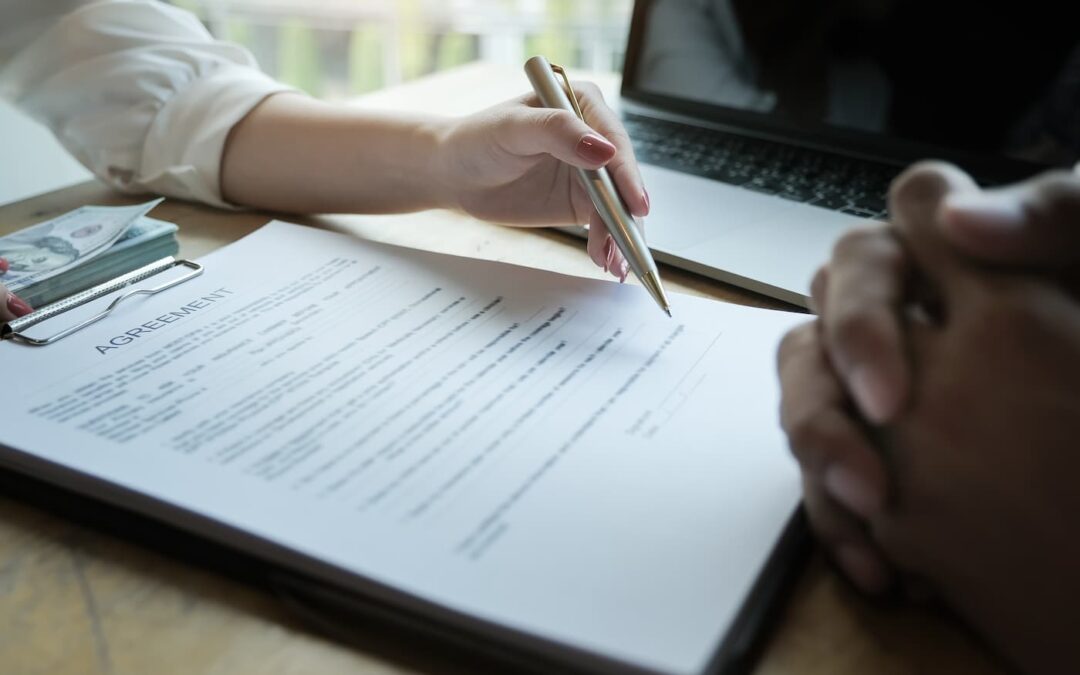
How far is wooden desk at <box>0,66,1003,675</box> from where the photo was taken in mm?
281

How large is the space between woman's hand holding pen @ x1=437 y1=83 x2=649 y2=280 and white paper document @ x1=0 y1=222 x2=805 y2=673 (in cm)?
7

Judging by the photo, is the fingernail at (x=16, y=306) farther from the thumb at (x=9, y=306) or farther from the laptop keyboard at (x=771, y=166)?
the laptop keyboard at (x=771, y=166)

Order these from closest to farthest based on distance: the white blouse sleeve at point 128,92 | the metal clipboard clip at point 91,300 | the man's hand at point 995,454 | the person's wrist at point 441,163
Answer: the man's hand at point 995,454 → the metal clipboard clip at point 91,300 → the person's wrist at point 441,163 → the white blouse sleeve at point 128,92

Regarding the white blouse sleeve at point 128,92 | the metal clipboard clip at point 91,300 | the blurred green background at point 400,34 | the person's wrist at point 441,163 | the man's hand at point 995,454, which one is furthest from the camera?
the blurred green background at point 400,34

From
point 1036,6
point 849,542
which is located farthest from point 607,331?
point 1036,6

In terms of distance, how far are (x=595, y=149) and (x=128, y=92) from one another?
1.57ft

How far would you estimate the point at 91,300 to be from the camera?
0.49m

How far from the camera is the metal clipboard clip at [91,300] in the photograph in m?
0.45

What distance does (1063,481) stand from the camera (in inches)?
8.9

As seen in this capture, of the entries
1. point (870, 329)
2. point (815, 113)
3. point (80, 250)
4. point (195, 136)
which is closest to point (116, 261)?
point (80, 250)

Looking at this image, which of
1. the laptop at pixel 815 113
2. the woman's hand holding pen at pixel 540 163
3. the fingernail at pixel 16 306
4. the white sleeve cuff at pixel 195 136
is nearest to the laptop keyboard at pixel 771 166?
the laptop at pixel 815 113

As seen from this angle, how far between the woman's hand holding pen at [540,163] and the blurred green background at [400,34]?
3.39 feet

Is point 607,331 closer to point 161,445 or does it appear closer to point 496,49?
point 161,445

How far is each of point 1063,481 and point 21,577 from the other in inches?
15.0
